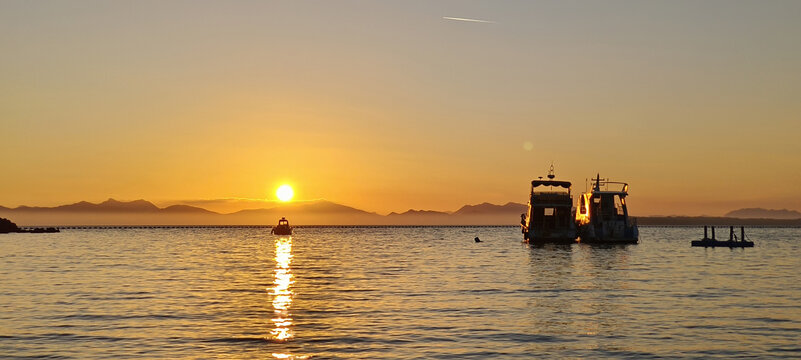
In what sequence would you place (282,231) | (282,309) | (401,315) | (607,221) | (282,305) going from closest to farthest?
(401,315) < (282,309) < (282,305) < (607,221) < (282,231)

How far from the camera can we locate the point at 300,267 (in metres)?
65.3

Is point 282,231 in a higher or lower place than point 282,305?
higher

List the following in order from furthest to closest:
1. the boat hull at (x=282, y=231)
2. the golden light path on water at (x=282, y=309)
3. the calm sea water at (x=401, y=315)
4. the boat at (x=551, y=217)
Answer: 1. the boat hull at (x=282, y=231)
2. the boat at (x=551, y=217)
3. the golden light path on water at (x=282, y=309)
4. the calm sea water at (x=401, y=315)

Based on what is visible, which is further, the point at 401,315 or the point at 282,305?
the point at 282,305

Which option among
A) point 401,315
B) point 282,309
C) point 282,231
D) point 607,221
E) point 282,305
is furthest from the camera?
point 282,231

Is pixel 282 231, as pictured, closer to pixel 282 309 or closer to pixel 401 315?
pixel 282 309

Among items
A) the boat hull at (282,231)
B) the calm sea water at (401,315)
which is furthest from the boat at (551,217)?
the boat hull at (282,231)

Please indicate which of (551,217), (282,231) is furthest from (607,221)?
(282,231)

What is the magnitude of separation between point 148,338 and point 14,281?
27644 millimetres

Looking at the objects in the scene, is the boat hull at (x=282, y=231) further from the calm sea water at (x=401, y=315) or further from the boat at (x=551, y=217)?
the calm sea water at (x=401, y=315)

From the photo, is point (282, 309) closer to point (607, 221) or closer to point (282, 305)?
point (282, 305)

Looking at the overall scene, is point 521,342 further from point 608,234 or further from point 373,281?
point 608,234

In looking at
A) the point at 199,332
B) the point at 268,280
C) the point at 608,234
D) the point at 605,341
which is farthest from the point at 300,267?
the point at 608,234

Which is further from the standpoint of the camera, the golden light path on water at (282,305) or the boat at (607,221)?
the boat at (607,221)
